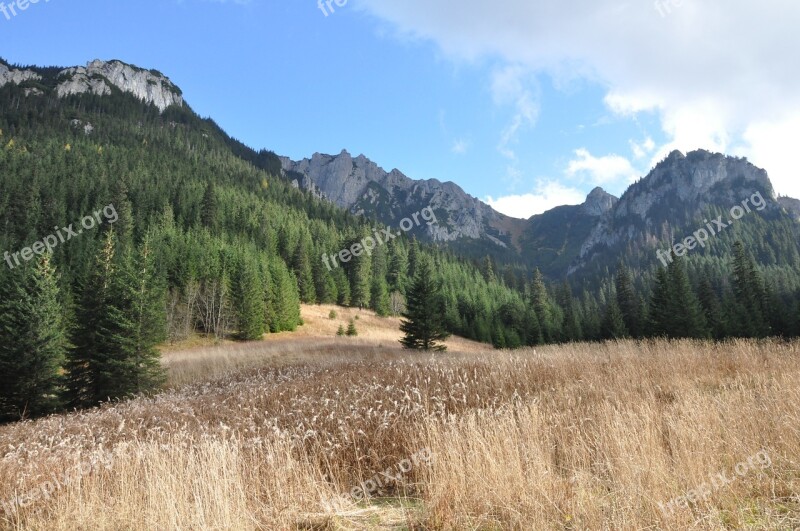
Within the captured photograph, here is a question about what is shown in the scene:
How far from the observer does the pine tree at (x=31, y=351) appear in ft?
63.4

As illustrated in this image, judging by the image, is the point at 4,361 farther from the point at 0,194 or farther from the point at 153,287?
the point at 0,194

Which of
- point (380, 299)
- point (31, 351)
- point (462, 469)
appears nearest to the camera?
point (462, 469)

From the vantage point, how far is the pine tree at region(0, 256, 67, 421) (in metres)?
19.3

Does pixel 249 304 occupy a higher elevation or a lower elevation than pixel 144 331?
higher

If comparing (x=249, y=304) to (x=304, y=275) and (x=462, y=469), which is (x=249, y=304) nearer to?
(x=304, y=275)

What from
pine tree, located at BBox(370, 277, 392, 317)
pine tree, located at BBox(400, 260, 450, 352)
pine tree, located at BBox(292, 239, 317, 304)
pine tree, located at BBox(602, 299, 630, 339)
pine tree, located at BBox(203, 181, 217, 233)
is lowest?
pine tree, located at BBox(602, 299, 630, 339)

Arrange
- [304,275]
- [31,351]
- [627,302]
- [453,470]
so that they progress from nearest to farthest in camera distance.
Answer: [453,470]
[31,351]
[627,302]
[304,275]

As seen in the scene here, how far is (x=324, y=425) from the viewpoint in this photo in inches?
237

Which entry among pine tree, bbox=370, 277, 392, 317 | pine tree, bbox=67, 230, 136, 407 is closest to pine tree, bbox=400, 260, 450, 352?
pine tree, bbox=67, 230, 136, 407

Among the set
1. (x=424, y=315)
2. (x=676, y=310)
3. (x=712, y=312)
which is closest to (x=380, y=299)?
(x=424, y=315)

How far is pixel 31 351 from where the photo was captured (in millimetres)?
19906

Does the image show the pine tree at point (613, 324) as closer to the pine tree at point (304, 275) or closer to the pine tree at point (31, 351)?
the pine tree at point (304, 275)

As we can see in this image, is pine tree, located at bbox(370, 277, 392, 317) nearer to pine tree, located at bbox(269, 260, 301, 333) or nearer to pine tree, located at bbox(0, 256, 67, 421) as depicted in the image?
pine tree, located at bbox(269, 260, 301, 333)

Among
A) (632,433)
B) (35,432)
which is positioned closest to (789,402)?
(632,433)
